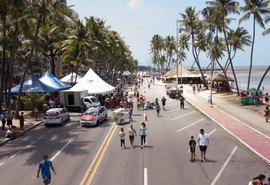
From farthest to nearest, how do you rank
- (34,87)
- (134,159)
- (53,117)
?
(34,87)
(53,117)
(134,159)

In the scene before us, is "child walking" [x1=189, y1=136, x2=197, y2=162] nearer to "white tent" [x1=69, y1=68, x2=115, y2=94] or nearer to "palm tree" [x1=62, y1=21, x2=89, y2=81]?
"white tent" [x1=69, y1=68, x2=115, y2=94]

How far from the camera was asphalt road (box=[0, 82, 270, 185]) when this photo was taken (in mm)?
17297

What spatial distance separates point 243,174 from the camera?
58.5ft

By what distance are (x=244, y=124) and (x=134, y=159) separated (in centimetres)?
1413

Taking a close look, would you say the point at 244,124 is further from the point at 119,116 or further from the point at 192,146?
the point at 192,146

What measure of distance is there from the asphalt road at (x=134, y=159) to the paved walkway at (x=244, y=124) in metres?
0.61

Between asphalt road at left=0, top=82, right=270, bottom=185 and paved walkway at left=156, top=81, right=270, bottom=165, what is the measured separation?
613 mm

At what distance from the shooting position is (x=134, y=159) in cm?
2081

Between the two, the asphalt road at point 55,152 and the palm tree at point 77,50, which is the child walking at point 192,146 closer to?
the asphalt road at point 55,152

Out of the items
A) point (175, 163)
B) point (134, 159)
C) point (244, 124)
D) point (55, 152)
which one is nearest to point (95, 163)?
point (134, 159)

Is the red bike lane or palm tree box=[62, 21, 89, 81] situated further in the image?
palm tree box=[62, 21, 89, 81]

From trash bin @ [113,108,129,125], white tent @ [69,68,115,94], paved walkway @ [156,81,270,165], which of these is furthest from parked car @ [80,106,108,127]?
white tent @ [69,68,115,94]

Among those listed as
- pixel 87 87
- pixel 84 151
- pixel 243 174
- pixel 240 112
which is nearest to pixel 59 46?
pixel 87 87

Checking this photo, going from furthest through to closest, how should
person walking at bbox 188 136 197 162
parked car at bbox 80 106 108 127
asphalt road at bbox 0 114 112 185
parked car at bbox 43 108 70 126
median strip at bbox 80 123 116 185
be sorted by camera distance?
1. parked car at bbox 43 108 70 126
2. parked car at bbox 80 106 108 127
3. person walking at bbox 188 136 197 162
4. asphalt road at bbox 0 114 112 185
5. median strip at bbox 80 123 116 185
